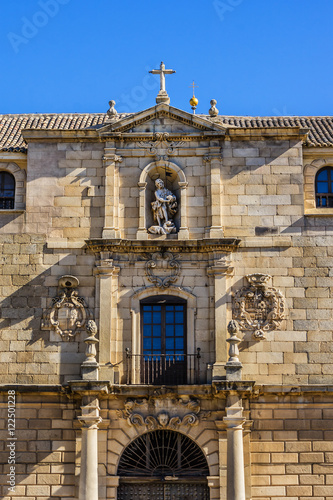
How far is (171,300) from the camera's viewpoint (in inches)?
881

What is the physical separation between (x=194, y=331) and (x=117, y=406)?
2549mm

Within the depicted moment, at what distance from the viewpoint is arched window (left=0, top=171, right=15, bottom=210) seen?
23547 millimetres

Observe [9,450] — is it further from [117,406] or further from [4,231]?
[4,231]

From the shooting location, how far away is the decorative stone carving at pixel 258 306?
2217cm

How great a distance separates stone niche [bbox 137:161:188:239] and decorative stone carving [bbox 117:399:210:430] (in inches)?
160

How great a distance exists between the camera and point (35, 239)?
22891mm

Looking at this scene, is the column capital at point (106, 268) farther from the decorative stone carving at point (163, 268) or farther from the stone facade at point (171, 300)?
the decorative stone carving at point (163, 268)

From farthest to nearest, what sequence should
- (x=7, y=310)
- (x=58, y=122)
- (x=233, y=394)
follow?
1. (x=58, y=122)
2. (x=7, y=310)
3. (x=233, y=394)

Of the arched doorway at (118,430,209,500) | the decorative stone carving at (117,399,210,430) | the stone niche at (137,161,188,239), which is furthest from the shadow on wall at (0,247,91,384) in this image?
the arched doorway at (118,430,209,500)

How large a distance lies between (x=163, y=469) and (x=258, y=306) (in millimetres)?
4454

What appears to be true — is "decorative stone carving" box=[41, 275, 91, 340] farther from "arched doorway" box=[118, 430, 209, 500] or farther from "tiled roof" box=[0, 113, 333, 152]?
"tiled roof" box=[0, 113, 333, 152]

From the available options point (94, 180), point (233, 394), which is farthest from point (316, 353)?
point (94, 180)

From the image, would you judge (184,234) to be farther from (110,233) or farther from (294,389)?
(294,389)

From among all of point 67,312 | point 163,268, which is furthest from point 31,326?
point 163,268
